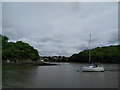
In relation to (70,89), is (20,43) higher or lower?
higher

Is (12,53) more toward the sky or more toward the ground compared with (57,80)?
more toward the sky

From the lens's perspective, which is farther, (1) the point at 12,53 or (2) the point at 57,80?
(1) the point at 12,53

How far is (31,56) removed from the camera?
86.9 metres

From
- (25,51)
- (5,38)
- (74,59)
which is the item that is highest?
(5,38)

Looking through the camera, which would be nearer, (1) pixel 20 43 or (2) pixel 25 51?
(2) pixel 25 51

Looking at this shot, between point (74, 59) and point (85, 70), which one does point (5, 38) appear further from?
point (74, 59)

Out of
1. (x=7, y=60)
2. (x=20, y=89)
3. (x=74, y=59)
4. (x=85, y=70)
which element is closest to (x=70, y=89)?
(x=20, y=89)

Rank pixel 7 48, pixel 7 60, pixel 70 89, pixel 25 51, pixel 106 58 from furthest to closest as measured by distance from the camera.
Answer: pixel 106 58
pixel 25 51
pixel 7 48
pixel 7 60
pixel 70 89

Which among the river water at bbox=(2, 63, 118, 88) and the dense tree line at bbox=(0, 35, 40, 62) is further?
the dense tree line at bbox=(0, 35, 40, 62)

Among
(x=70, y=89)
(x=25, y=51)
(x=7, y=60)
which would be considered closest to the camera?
(x=70, y=89)

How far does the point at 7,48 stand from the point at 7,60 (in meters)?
8.00

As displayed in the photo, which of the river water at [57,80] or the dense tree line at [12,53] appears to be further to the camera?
the dense tree line at [12,53]

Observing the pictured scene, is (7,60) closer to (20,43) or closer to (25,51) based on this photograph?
(25,51)

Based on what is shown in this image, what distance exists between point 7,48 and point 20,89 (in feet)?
226
